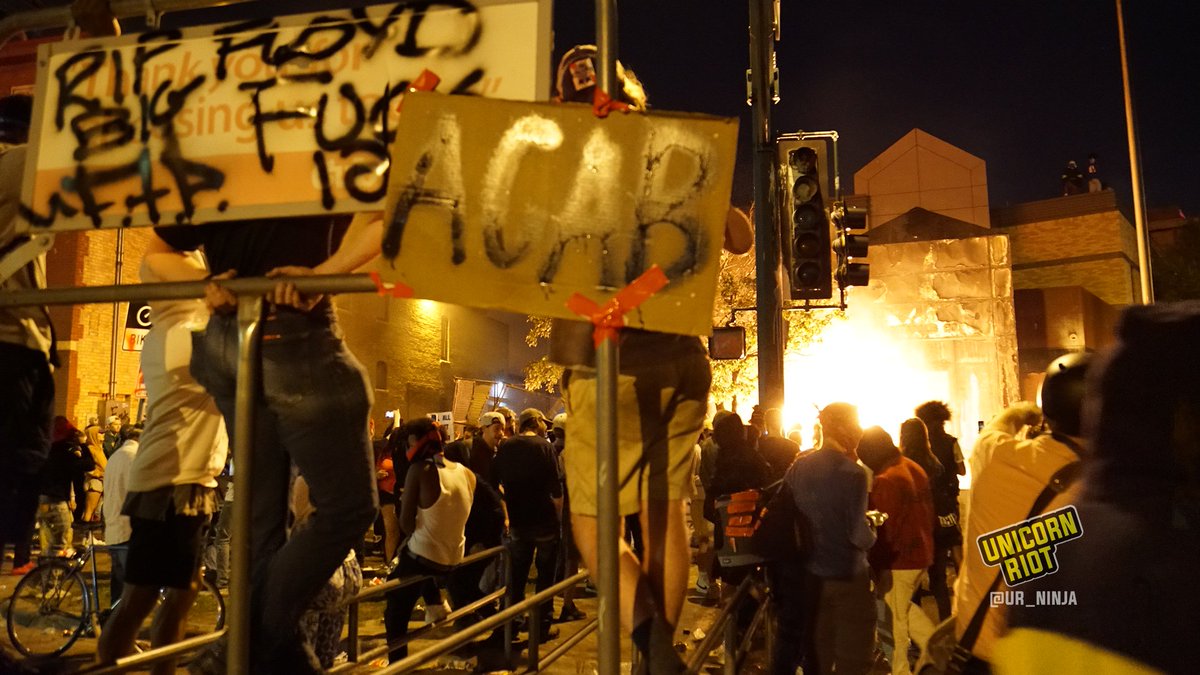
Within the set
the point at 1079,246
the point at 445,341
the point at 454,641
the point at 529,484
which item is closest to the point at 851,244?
the point at 529,484

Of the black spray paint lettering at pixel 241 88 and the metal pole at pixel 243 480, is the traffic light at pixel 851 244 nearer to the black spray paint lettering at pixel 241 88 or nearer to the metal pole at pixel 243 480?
the black spray paint lettering at pixel 241 88

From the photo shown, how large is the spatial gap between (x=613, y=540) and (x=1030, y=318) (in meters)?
26.7

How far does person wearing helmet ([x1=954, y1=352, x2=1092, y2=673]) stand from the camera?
8.98 ft

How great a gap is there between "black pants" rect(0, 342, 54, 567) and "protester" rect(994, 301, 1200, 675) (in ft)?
10.4

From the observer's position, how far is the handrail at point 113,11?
268cm

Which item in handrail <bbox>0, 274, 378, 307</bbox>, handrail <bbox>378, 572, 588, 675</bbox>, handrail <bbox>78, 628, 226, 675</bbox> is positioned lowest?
handrail <bbox>378, 572, 588, 675</bbox>

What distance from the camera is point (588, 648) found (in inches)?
298

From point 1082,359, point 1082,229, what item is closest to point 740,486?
point 1082,359

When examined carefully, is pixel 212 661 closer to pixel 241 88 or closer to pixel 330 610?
pixel 330 610

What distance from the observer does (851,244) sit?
36.3 ft

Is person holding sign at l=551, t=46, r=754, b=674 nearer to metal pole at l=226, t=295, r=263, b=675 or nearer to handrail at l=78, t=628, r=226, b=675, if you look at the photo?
metal pole at l=226, t=295, r=263, b=675

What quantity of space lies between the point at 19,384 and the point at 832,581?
4.38 m

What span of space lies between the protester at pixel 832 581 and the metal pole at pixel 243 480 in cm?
388

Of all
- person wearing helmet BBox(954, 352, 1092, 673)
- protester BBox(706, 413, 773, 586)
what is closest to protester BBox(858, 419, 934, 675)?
protester BBox(706, 413, 773, 586)
